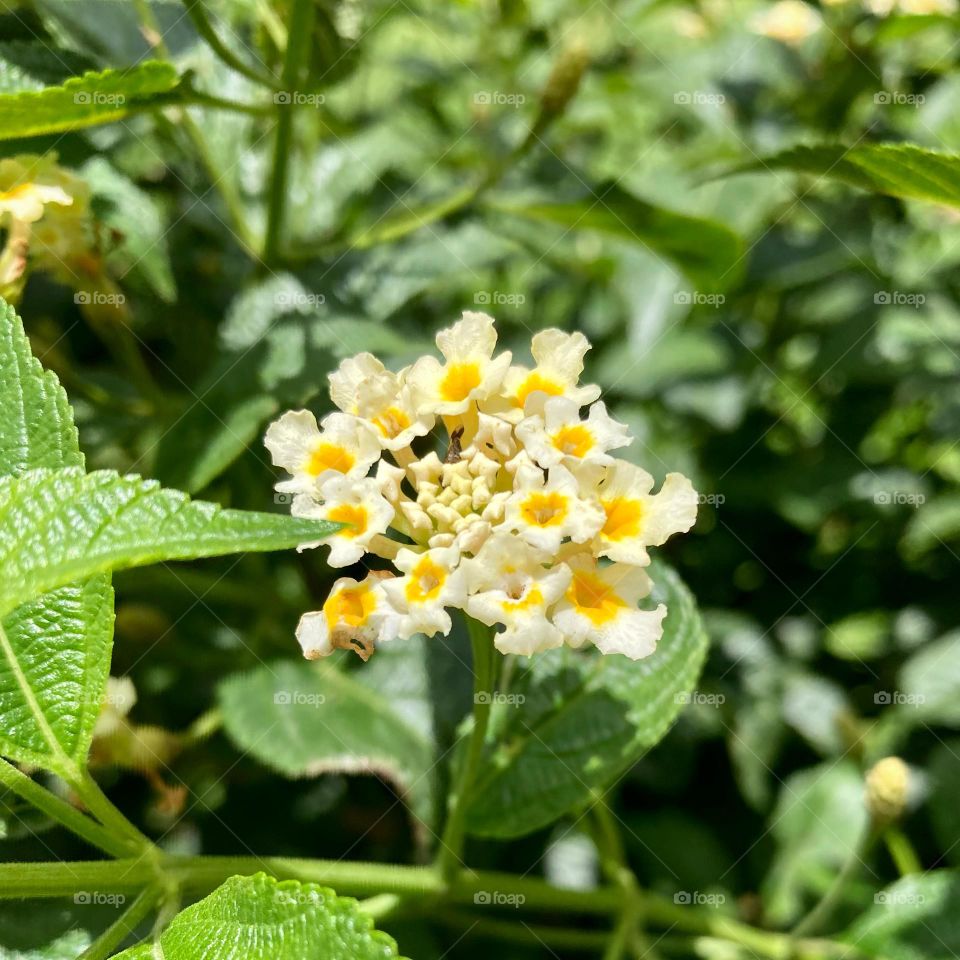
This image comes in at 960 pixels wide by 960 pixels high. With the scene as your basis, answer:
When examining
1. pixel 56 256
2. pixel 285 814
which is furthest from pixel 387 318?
pixel 285 814

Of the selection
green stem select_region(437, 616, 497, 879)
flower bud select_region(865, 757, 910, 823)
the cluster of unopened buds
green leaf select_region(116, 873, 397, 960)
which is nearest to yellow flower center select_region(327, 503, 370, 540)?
the cluster of unopened buds

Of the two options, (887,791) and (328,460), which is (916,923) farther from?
(328,460)

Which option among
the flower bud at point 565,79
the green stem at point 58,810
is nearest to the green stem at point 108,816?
the green stem at point 58,810

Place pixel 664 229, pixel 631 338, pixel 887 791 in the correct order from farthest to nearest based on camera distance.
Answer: pixel 631 338, pixel 664 229, pixel 887 791

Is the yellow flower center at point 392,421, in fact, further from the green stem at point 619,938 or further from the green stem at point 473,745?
the green stem at point 619,938

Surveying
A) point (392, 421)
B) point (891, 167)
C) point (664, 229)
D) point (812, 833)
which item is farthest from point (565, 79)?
point (812, 833)

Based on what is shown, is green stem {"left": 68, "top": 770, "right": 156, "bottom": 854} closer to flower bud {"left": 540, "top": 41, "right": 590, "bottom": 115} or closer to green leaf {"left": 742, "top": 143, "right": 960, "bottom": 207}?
green leaf {"left": 742, "top": 143, "right": 960, "bottom": 207}

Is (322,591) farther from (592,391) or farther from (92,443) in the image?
(592,391)
